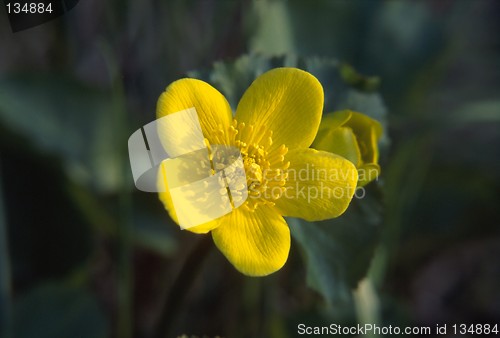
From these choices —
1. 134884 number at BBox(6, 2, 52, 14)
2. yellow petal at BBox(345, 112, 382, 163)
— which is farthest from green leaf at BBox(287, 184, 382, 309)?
134884 number at BBox(6, 2, 52, 14)

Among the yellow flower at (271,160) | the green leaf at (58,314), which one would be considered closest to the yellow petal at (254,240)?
the yellow flower at (271,160)

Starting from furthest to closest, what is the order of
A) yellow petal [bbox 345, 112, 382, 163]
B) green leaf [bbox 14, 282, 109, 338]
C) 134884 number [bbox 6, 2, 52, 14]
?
1. green leaf [bbox 14, 282, 109, 338]
2. 134884 number [bbox 6, 2, 52, 14]
3. yellow petal [bbox 345, 112, 382, 163]

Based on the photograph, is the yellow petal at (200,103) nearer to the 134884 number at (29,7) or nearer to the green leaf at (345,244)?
the green leaf at (345,244)

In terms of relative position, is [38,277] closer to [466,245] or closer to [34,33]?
[34,33]

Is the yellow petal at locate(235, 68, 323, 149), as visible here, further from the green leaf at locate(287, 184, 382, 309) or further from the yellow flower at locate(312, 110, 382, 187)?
the green leaf at locate(287, 184, 382, 309)

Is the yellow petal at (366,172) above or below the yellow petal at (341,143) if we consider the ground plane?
below

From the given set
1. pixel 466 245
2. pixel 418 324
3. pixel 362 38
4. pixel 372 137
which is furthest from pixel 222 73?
pixel 466 245
